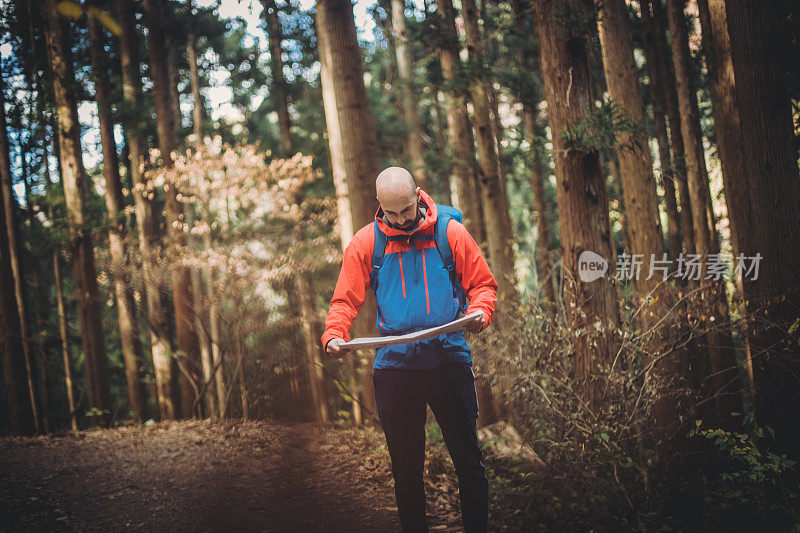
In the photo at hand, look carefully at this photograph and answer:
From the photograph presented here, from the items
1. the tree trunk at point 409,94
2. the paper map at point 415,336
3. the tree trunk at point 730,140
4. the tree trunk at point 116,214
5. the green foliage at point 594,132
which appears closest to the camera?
the paper map at point 415,336

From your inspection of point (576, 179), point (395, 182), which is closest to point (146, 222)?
point (576, 179)

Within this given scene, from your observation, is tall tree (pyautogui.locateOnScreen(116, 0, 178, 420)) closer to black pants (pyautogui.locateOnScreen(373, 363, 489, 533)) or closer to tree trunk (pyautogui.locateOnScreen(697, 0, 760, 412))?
black pants (pyautogui.locateOnScreen(373, 363, 489, 533))

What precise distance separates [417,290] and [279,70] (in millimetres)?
16253

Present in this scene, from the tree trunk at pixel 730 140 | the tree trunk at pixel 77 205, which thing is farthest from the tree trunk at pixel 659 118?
the tree trunk at pixel 77 205

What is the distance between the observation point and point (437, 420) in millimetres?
3051

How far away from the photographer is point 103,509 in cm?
459

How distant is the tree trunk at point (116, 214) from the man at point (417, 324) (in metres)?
10.4

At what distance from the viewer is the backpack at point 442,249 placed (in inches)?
120

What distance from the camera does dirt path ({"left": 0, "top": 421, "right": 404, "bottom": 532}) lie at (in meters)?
4.24

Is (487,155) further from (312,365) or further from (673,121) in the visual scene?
(312,365)

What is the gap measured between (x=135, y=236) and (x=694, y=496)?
12521 mm

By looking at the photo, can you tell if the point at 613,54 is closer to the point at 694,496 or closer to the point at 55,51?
the point at 694,496

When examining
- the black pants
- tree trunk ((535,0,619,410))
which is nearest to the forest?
tree trunk ((535,0,619,410))

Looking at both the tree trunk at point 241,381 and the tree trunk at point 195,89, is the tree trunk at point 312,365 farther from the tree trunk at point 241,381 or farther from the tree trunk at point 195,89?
the tree trunk at point 195,89
